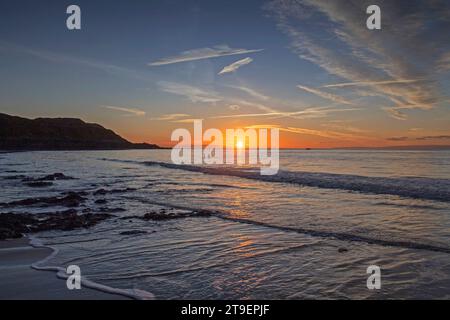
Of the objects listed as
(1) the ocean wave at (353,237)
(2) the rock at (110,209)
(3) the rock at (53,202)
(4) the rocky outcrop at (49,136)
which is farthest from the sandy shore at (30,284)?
(4) the rocky outcrop at (49,136)

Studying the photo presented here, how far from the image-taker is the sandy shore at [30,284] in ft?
17.6

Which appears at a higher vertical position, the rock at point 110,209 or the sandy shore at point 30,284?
the rock at point 110,209

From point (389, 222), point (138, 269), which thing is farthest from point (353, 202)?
point (138, 269)

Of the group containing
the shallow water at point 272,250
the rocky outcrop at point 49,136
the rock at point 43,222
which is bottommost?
the shallow water at point 272,250

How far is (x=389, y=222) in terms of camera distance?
1114 cm

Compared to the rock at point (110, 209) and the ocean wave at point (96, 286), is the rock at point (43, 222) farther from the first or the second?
the ocean wave at point (96, 286)

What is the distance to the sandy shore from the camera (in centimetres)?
536

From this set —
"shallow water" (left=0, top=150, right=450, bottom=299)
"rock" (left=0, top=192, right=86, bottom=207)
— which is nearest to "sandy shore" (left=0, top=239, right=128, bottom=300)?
"shallow water" (left=0, top=150, right=450, bottom=299)

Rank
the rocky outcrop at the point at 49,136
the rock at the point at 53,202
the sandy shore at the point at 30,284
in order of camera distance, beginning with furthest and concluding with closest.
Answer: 1. the rocky outcrop at the point at 49,136
2. the rock at the point at 53,202
3. the sandy shore at the point at 30,284

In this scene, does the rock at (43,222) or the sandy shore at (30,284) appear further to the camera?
the rock at (43,222)

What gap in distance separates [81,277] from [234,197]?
12.6m

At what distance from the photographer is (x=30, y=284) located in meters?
5.85

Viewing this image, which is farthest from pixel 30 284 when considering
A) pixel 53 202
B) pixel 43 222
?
pixel 53 202
